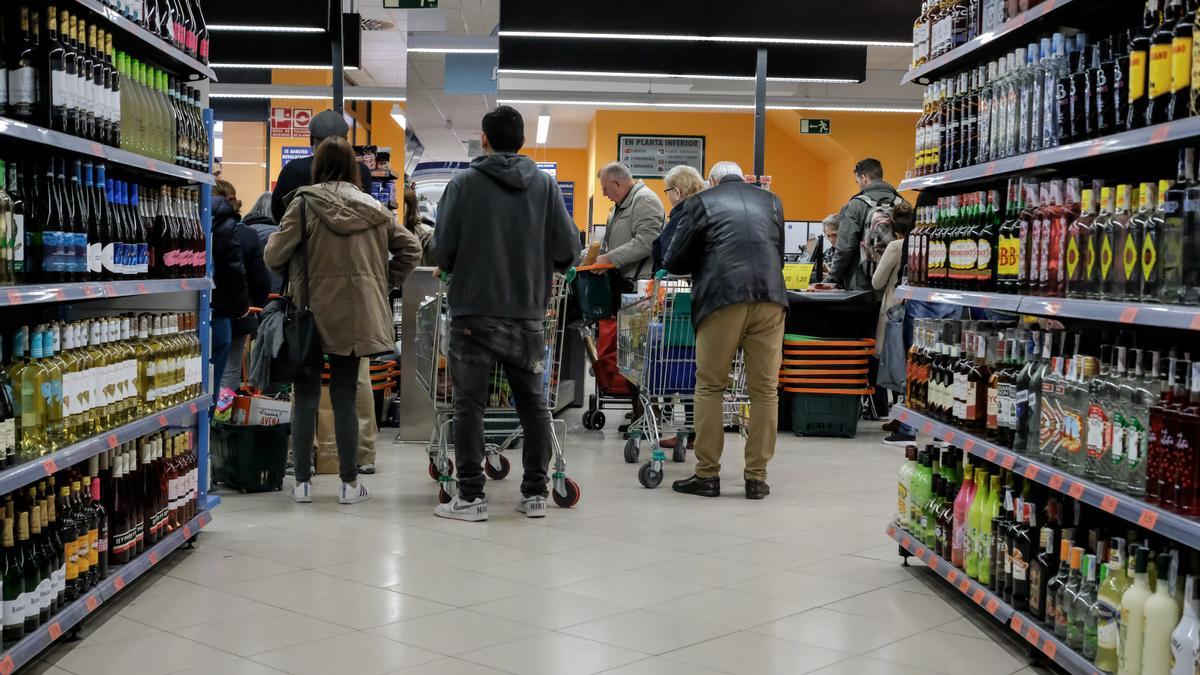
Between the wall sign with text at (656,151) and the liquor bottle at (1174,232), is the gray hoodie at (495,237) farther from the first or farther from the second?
the wall sign with text at (656,151)

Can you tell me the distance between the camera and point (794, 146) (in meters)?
21.2

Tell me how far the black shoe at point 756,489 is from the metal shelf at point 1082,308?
182cm

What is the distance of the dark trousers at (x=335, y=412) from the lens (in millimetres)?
5293

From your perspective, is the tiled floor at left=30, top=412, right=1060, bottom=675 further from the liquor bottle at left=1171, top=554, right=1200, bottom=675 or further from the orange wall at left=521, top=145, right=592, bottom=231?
the orange wall at left=521, top=145, right=592, bottom=231

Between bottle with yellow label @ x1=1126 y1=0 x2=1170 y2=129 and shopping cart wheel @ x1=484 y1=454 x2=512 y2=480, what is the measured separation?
3972mm

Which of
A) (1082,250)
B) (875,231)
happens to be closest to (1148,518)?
(1082,250)

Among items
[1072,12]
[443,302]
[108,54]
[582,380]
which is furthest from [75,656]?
[582,380]

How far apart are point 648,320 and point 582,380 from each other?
292 centimetres

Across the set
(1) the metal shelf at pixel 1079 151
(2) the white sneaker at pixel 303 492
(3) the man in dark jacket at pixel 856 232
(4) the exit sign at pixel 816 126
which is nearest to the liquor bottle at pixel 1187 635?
(1) the metal shelf at pixel 1079 151

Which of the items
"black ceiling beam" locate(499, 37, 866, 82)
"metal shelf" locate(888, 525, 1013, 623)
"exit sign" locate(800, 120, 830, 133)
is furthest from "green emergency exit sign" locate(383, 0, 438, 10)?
"exit sign" locate(800, 120, 830, 133)

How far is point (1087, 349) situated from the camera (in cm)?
329

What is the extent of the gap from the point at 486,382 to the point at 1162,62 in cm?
303

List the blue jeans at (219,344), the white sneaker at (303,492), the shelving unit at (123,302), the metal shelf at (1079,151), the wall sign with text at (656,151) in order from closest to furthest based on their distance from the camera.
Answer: the metal shelf at (1079,151) → the shelving unit at (123,302) → the white sneaker at (303,492) → the blue jeans at (219,344) → the wall sign with text at (656,151)

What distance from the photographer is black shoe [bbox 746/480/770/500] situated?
5727 mm
